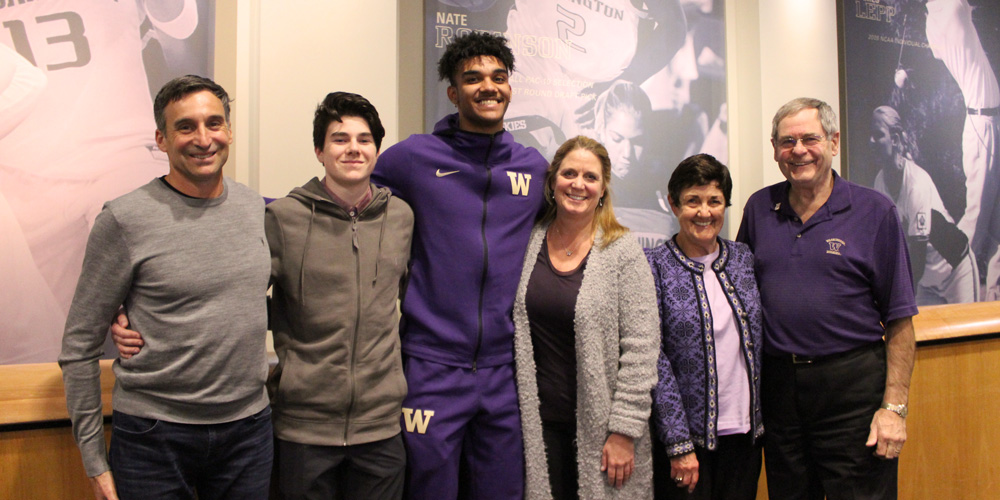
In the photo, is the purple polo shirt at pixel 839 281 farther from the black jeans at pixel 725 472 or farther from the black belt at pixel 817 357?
the black jeans at pixel 725 472

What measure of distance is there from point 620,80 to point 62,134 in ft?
→ 8.01

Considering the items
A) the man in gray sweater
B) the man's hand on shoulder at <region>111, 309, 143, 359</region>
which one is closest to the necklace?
the man in gray sweater

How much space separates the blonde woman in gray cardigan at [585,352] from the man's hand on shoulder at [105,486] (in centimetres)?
108

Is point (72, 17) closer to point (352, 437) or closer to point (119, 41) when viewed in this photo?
point (119, 41)

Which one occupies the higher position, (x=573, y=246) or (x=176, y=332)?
(x=573, y=246)

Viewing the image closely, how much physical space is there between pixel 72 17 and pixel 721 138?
3.06 metres

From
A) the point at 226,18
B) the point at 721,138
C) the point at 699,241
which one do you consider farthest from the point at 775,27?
the point at 226,18

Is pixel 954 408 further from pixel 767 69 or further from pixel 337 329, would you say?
pixel 337 329

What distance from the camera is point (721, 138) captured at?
3.25 meters

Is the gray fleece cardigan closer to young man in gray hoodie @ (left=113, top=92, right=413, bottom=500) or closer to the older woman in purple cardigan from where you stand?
the older woman in purple cardigan

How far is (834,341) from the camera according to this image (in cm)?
181

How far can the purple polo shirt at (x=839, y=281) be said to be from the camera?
1.81m

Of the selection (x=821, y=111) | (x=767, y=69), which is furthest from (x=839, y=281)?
(x=767, y=69)

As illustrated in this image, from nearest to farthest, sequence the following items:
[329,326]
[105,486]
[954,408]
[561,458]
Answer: [105,486] < [329,326] < [561,458] < [954,408]
